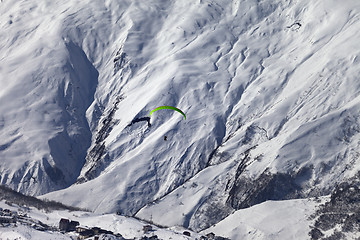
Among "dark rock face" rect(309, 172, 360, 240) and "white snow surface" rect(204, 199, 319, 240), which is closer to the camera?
"dark rock face" rect(309, 172, 360, 240)

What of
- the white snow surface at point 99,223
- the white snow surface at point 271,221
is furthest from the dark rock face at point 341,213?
the white snow surface at point 99,223

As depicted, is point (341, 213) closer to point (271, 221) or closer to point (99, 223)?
point (271, 221)

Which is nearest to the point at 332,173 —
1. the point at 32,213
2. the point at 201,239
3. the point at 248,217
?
Answer: the point at 248,217

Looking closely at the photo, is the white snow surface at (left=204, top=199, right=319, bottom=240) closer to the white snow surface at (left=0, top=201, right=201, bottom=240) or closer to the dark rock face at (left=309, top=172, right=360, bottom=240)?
the dark rock face at (left=309, top=172, right=360, bottom=240)

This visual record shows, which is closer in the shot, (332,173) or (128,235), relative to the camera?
(128,235)

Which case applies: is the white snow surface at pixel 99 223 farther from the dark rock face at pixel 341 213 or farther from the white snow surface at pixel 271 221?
the dark rock face at pixel 341 213

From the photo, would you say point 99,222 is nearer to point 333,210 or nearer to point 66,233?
point 66,233

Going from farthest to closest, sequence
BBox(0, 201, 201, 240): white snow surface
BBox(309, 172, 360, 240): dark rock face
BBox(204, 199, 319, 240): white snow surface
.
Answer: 1. BBox(204, 199, 319, 240): white snow surface
2. BBox(309, 172, 360, 240): dark rock face
3. BBox(0, 201, 201, 240): white snow surface

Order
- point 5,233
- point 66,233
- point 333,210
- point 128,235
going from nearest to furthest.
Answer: point 5,233
point 66,233
point 128,235
point 333,210

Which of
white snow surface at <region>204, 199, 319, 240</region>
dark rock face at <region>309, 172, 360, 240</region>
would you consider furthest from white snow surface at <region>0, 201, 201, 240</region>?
dark rock face at <region>309, 172, 360, 240</region>
